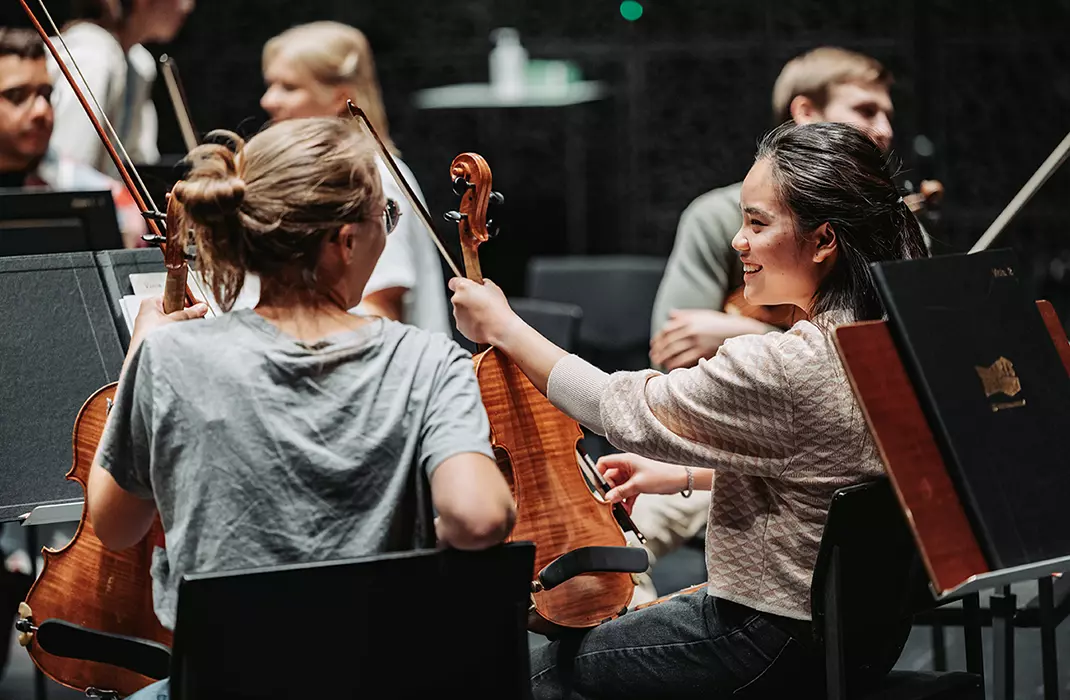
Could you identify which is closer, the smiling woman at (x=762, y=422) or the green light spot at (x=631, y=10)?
the smiling woman at (x=762, y=422)

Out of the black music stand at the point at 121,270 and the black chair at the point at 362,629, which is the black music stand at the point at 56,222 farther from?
the black chair at the point at 362,629

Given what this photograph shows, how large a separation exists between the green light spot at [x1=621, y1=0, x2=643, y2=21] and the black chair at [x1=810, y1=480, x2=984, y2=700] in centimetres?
405

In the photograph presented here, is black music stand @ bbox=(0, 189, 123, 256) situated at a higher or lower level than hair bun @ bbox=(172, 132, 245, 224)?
higher

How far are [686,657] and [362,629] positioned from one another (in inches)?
22.3

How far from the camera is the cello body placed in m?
1.92

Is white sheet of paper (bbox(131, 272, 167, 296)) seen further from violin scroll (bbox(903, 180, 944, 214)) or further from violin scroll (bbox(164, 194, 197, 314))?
violin scroll (bbox(903, 180, 944, 214))

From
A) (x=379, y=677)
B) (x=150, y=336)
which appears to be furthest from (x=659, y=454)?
(x=150, y=336)

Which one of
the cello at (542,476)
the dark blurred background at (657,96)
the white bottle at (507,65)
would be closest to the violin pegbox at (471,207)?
the cello at (542,476)

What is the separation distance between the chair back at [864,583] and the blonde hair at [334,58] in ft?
5.06

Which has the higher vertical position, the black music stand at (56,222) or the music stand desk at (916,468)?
the black music stand at (56,222)

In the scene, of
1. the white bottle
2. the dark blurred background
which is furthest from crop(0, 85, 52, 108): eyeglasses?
the white bottle

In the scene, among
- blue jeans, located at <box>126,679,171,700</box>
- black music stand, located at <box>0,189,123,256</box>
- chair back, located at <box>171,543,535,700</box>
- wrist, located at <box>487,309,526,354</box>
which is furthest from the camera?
black music stand, located at <box>0,189,123,256</box>

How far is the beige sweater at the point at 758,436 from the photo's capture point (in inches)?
66.1

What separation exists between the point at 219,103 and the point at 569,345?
9.21 feet
